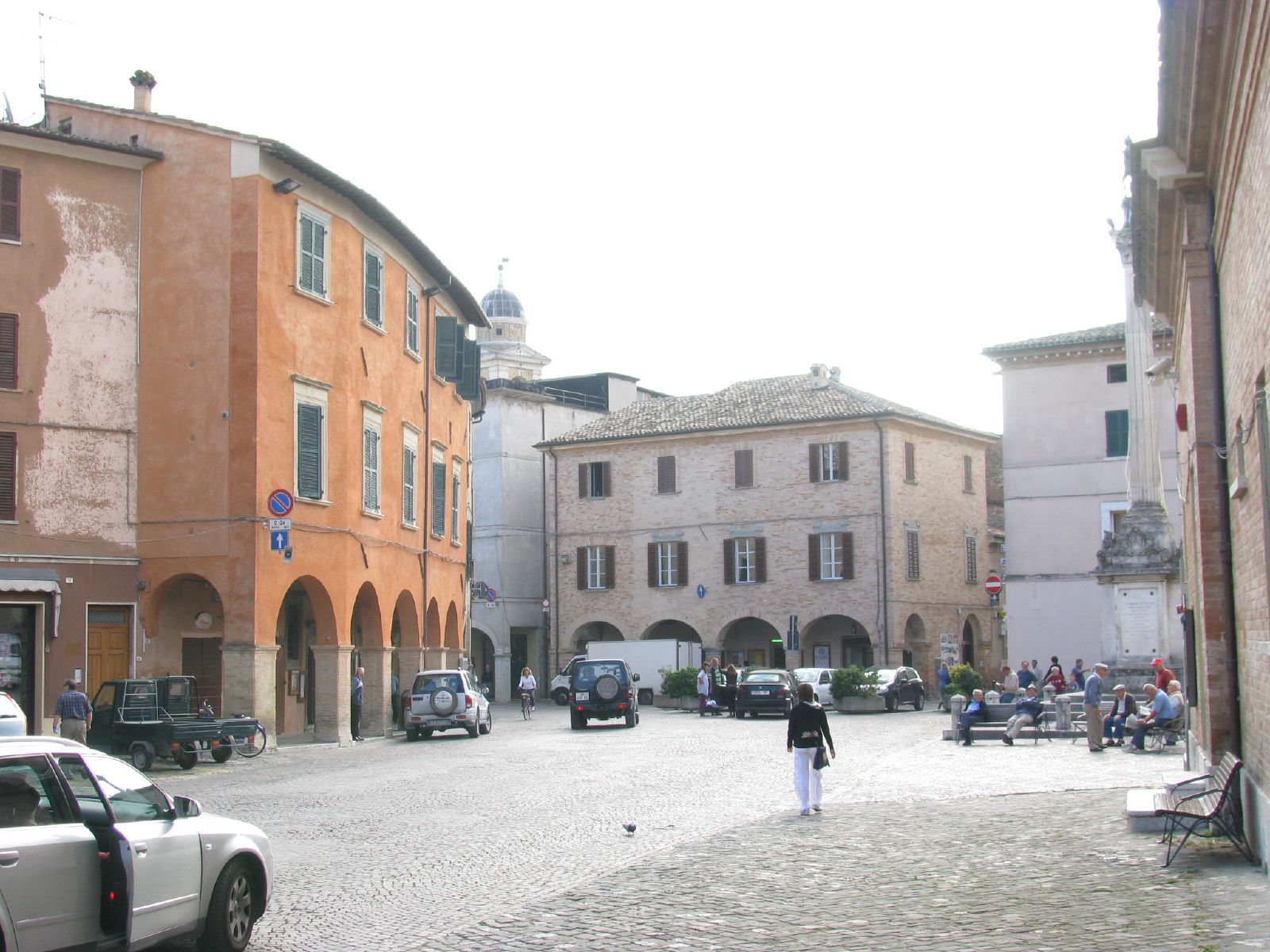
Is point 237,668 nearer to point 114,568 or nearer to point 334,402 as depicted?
point 114,568

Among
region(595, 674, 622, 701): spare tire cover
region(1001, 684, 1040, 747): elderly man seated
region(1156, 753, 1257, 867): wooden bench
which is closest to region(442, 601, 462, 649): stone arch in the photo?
region(595, 674, 622, 701): spare tire cover

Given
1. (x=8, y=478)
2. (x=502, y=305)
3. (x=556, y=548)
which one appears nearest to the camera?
(x=8, y=478)

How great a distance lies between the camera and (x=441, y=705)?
31906 mm

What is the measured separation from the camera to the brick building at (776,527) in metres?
55.6

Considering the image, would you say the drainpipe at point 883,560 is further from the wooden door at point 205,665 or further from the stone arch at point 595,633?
the wooden door at point 205,665

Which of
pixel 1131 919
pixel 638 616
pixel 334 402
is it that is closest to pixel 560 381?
pixel 638 616

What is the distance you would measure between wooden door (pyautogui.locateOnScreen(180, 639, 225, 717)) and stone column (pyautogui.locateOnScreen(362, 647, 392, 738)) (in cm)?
414

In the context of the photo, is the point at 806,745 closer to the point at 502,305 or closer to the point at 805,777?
the point at 805,777

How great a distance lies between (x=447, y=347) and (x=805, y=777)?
77.3 feet

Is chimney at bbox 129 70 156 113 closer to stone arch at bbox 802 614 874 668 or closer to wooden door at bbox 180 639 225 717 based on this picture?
wooden door at bbox 180 639 225 717

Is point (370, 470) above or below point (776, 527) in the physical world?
below

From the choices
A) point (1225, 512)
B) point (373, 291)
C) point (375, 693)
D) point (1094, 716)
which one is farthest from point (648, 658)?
point (1225, 512)

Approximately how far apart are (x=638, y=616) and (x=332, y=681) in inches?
1188

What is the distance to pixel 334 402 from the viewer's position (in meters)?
30.3
